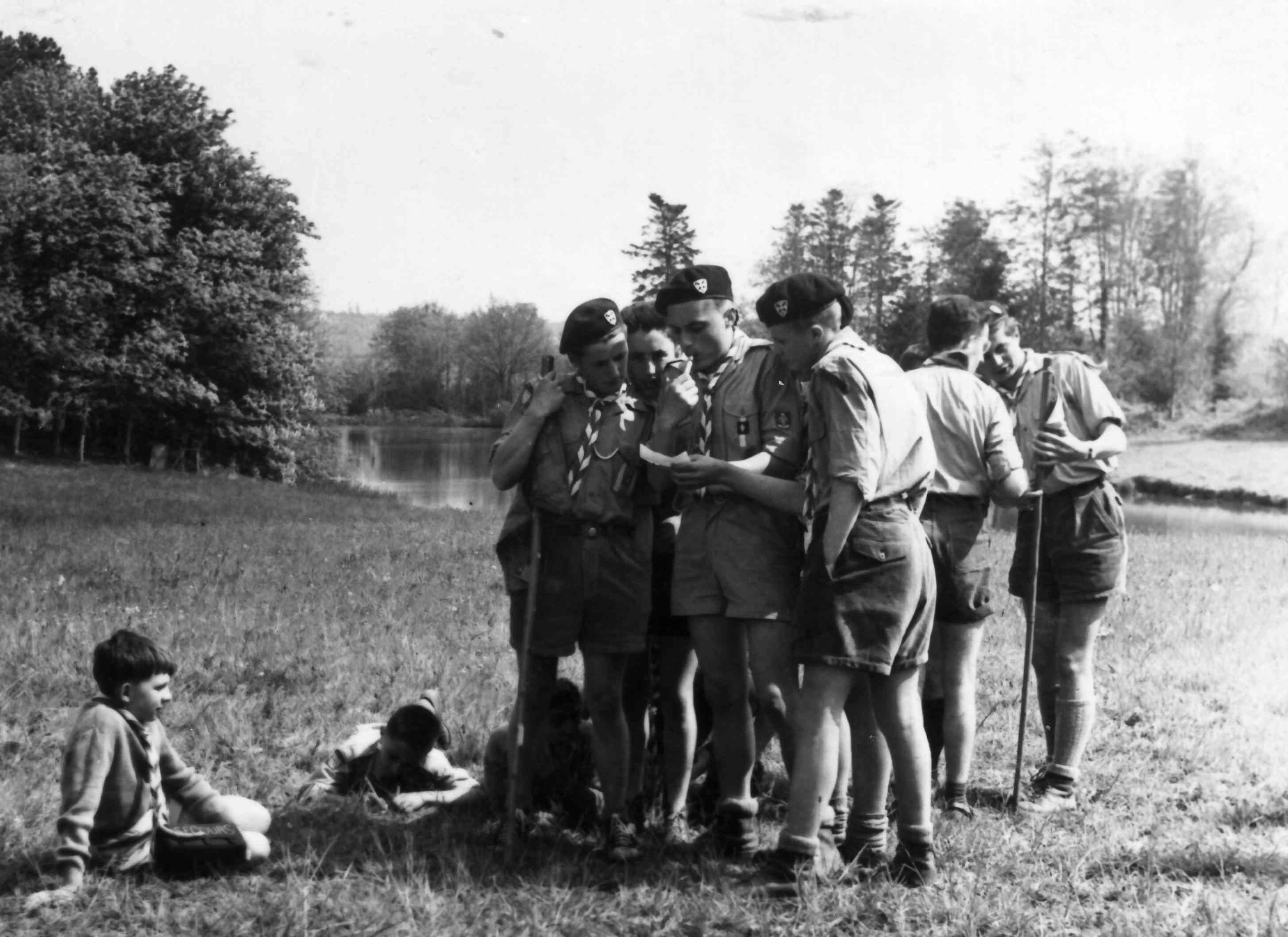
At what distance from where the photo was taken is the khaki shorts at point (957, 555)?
4836mm

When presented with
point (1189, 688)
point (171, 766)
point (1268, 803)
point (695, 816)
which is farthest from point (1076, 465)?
point (171, 766)

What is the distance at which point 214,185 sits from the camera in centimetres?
3494

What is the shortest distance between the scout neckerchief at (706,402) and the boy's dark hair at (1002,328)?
4.61 ft

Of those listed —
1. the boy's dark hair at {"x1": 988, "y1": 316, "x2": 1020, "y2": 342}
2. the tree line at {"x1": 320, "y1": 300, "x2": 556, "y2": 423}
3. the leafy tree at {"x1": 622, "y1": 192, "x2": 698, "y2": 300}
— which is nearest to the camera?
the boy's dark hair at {"x1": 988, "y1": 316, "x2": 1020, "y2": 342}

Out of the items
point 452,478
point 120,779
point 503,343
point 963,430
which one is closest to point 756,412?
point 963,430

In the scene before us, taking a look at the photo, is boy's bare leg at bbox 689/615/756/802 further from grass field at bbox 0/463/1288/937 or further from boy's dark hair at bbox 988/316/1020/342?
boy's dark hair at bbox 988/316/1020/342

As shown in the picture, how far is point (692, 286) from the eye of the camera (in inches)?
174

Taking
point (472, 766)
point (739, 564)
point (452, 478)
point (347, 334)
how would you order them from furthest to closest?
point (347, 334) → point (452, 478) → point (472, 766) → point (739, 564)

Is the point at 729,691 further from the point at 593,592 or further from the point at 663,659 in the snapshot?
the point at 593,592

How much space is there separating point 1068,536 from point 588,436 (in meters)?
2.19

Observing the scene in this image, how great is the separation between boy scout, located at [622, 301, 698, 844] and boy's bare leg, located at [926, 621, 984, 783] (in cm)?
104

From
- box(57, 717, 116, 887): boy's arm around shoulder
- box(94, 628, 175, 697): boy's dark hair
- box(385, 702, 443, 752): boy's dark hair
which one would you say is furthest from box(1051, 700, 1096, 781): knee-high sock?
box(57, 717, 116, 887): boy's arm around shoulder

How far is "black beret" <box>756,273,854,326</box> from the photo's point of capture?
4031 mm

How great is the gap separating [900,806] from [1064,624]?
1522 millimetres
